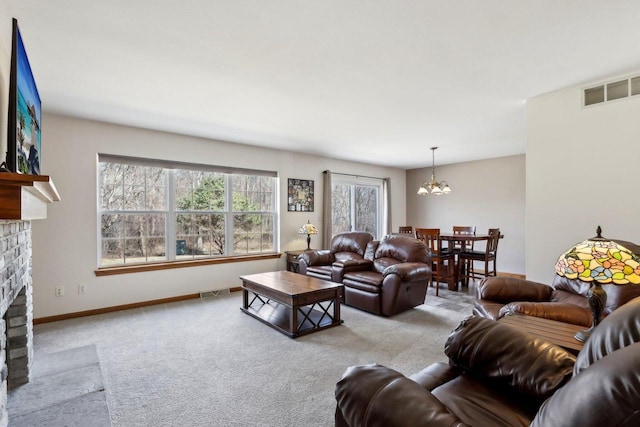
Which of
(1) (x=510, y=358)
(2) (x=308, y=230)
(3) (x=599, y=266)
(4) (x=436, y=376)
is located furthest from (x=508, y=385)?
(2) (x=308, y=230)

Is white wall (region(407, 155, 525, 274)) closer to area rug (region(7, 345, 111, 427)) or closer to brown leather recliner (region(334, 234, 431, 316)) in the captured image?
brown leather recliner (region(334, 234, 431, 316))

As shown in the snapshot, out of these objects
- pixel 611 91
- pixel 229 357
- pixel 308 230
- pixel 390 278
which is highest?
pixel 611 91

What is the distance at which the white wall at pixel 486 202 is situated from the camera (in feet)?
21.1

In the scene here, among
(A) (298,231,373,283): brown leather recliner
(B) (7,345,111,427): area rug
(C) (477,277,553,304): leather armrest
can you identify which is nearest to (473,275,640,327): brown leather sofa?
(C) (477,277,553,304): leather armrest

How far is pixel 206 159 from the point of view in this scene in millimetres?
4918

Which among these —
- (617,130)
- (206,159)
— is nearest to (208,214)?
(206,159)

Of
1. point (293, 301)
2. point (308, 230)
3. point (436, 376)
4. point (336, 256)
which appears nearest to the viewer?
point (436, 376)

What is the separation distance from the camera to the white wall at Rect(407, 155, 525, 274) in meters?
6.44

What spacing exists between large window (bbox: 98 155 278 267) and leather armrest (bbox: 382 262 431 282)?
2571 millimetres

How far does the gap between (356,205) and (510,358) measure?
5989mm

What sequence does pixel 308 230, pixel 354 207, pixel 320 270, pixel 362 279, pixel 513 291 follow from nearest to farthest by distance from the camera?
pixel 513 291, pixel 362 279, pixel 320 270, pixel 308 230, pixel 354 207

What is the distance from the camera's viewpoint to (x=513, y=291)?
275cm

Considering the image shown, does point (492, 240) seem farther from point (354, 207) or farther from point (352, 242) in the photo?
point (354, 207)

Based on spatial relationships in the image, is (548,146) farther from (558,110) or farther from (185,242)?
(185,242)
